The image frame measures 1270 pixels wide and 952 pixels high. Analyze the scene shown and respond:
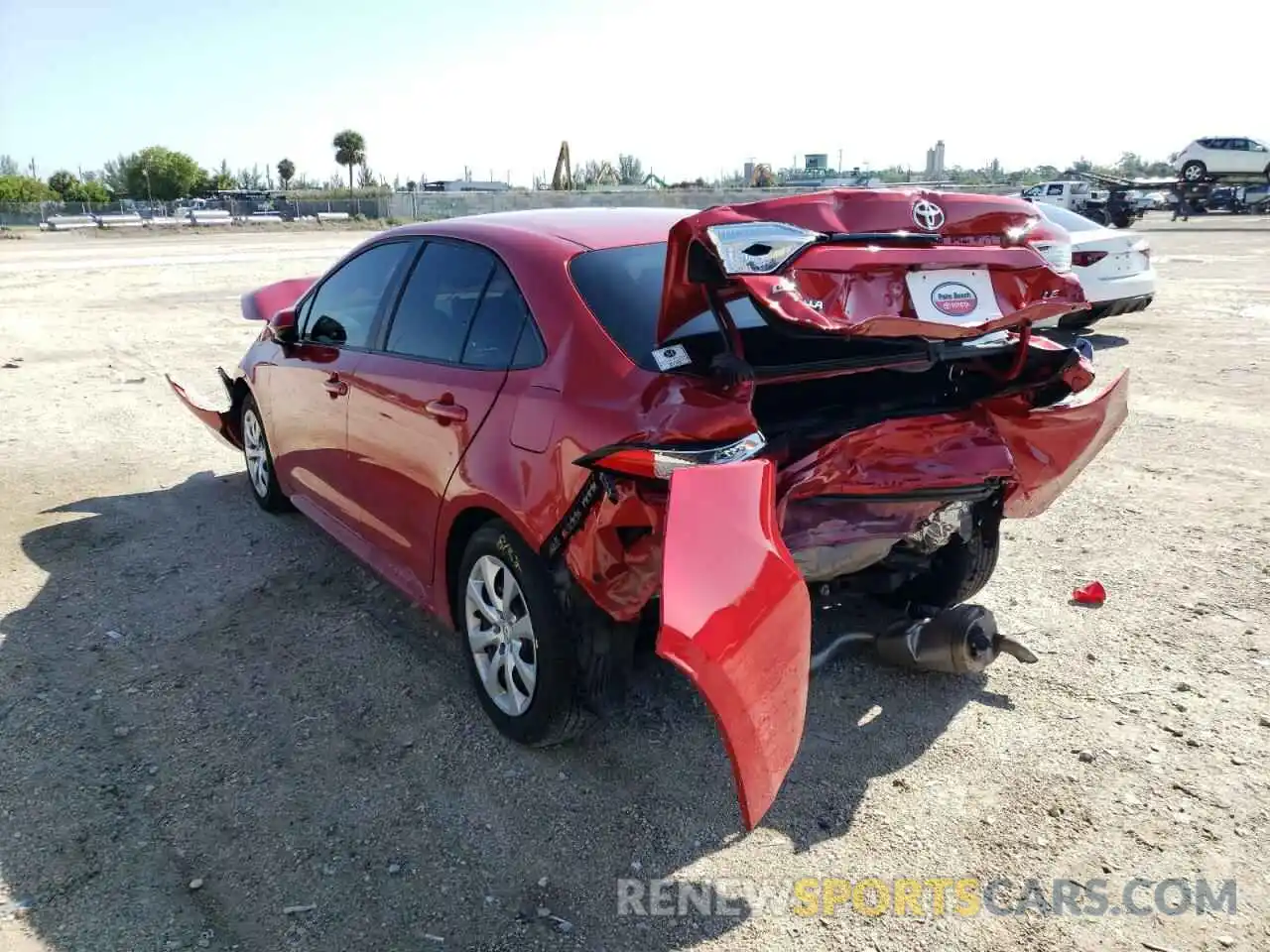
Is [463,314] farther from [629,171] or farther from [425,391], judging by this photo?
[629,171]

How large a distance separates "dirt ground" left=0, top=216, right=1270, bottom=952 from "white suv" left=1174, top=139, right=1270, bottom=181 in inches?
1689

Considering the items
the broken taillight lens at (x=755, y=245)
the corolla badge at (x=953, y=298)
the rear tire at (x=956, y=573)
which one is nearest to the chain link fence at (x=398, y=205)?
the rear tire at (x=956, y=573)

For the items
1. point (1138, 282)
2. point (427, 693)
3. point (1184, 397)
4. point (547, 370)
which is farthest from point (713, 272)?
point (1138, 282)

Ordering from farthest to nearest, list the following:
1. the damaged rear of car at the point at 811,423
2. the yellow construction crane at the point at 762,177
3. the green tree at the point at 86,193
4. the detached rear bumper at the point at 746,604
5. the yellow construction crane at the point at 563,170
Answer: the green tree at the point at 86,193 < the yellow construction crane at the point at 563,170 < the yellow construction crane at the point at 762,177 < the damaged rear of car at the point at 811,423 < the detached rear bumper at the point at 746,604

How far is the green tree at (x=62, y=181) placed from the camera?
262ft

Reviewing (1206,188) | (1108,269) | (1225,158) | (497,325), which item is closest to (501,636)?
(497,325)

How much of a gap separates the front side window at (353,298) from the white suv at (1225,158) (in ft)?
150

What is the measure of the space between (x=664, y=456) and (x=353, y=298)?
2.38 m

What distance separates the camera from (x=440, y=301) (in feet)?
12.4

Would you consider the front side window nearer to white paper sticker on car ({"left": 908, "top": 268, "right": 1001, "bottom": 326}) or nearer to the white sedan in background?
white paper sticker on car ({"left": 908, "top": 268, "right": 1001, "bottom": 326})

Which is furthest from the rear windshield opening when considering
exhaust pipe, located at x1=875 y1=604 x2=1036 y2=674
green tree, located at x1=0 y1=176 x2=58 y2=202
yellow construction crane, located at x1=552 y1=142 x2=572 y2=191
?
green tree, located at x1=0 y1=176 x2=58 y2=202

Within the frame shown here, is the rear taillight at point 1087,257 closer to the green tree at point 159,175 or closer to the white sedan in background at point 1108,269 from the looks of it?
the white sedan in background at point 1108,269

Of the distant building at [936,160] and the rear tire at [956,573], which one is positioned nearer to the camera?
the rear tire at [956,573]

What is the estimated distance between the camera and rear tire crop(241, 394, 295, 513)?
5.52 meters
